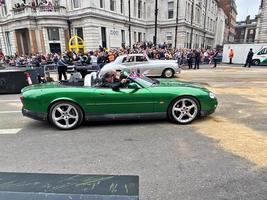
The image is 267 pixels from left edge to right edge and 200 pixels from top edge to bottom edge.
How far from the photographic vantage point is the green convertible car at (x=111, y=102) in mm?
4906

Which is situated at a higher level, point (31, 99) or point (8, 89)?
point (31, 99)

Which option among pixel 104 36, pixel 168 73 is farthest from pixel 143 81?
pixel 104 36

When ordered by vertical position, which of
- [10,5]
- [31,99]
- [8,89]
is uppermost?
[10,5]

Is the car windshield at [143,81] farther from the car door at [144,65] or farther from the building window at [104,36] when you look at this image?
the building window at [104,36]

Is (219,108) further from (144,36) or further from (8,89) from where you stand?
(144,36)

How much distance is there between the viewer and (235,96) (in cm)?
800

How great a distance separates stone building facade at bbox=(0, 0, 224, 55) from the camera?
29.8m

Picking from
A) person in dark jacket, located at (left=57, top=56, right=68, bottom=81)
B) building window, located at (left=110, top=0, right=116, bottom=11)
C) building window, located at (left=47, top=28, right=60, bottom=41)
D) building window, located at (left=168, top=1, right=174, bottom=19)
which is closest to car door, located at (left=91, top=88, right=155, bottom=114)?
person in dark jacket, located at (left=57, top=56, right=68, bottom=81)

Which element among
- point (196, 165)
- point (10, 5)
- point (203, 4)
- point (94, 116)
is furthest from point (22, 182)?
point (203, 4)

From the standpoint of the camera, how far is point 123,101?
4941mm

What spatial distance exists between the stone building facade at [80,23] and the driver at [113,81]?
2603 centimetres

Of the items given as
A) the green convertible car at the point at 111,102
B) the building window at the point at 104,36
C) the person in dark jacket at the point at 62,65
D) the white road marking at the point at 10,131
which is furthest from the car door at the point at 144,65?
the building window at the point at 104,36

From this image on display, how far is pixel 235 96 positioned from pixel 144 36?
Answer: 38.2 meters

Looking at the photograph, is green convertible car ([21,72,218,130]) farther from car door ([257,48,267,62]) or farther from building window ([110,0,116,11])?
building window ([110,0,116,11])
